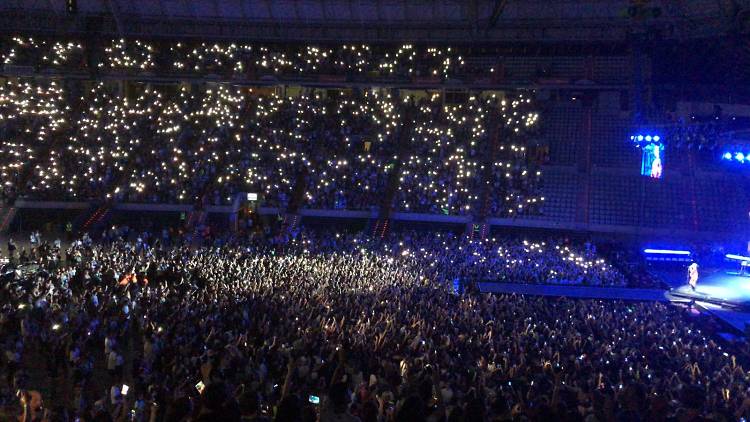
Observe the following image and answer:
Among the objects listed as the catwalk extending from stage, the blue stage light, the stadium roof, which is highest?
the stadium roof

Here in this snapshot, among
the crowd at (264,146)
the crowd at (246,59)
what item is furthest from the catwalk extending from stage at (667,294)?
the crowd at (246,59)

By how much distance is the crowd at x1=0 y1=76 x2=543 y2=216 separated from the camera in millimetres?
31188

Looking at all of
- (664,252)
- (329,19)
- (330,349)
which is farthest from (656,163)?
(329,19)

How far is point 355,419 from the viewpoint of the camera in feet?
16.5

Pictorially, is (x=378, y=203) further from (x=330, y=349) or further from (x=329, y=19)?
(x=330, y=349)

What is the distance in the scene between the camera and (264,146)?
111 ft

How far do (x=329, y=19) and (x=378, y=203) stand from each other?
1240cm

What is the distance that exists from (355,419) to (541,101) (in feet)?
110

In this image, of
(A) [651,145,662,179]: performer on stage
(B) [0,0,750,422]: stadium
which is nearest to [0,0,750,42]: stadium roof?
(B) [0,0,750,422]: stadium

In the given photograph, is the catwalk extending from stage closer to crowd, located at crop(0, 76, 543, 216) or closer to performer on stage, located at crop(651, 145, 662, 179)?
performer on stage, located at crop(651, 145, 662, 179)

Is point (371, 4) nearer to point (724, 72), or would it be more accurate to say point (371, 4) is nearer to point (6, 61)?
point (724, 72)

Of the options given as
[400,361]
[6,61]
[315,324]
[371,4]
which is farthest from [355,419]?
[6,61]

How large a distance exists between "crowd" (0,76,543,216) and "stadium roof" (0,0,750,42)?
3.52 metres

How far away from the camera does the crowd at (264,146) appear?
31188 millimetres
